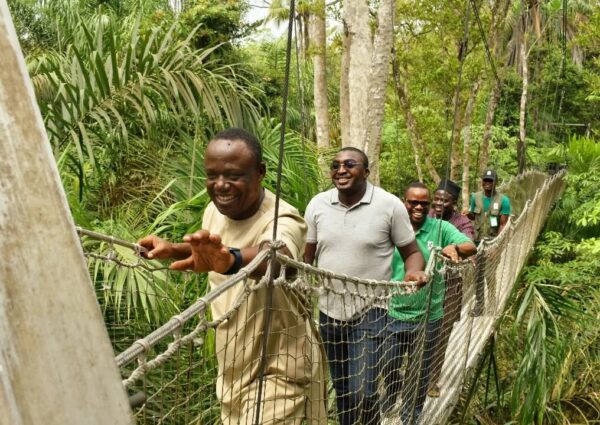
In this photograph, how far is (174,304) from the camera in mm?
2781

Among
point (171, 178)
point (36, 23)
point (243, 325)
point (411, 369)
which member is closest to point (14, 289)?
point (243, 325)

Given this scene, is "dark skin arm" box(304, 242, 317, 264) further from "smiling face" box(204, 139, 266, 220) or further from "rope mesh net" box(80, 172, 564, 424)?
"smiling face" box(204, 139, 266, 220)

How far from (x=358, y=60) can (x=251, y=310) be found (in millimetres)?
4149

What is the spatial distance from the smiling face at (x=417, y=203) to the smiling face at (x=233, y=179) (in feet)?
4.31

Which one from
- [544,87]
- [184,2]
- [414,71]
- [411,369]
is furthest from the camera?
[544,87]

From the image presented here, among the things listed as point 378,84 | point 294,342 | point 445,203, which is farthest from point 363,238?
point 378,84

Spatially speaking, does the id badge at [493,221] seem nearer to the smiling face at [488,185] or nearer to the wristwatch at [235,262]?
the smiling face at [488,185]

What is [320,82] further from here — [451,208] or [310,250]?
[310,250]

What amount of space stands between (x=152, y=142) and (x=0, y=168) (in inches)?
148

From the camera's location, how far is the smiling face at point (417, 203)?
2.69 meters

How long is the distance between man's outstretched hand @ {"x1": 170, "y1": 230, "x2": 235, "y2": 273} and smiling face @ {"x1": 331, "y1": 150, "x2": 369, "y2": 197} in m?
1.02

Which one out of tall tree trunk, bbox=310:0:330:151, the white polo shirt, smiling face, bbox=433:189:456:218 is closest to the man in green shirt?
the white polo shirt

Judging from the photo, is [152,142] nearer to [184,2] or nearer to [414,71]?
[414,71]

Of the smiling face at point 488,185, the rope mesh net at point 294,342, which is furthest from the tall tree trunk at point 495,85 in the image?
the rope mesh net at point 294,342
